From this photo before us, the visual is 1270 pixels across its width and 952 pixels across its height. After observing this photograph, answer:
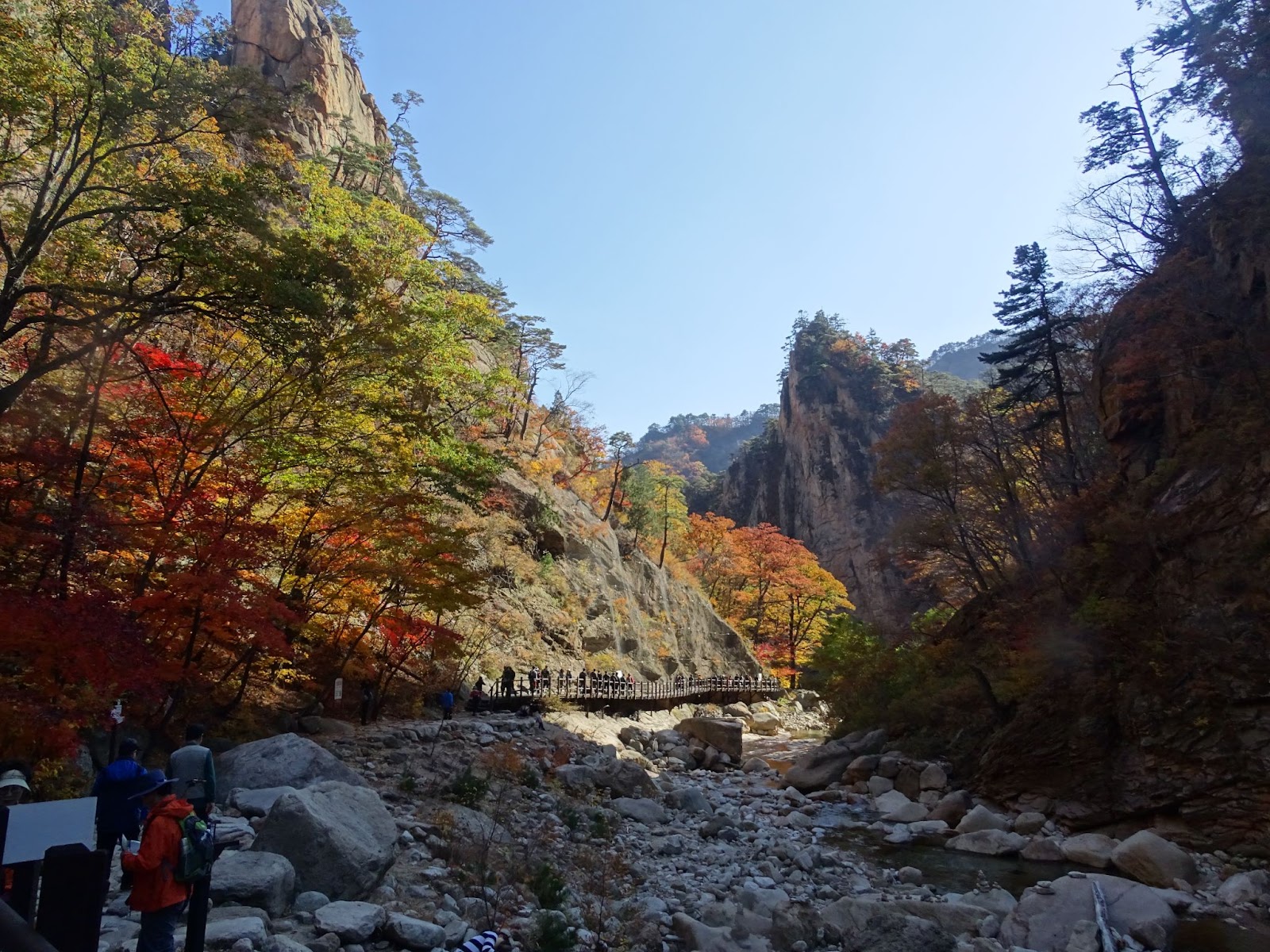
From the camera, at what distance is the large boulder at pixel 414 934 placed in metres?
5.45

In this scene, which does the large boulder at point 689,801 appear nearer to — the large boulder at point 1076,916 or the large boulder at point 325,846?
the large boulder at point 1076,916

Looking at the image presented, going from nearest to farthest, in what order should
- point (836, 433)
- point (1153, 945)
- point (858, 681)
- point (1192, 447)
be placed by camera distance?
point (1153, 945)
point (1192, 447)
point (858, 681)
point (836, 433)

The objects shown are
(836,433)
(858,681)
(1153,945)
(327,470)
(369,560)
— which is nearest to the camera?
(1153,945)

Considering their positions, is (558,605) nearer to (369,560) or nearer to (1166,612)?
(369,560)

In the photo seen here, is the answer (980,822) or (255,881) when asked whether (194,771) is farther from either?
(980,822)

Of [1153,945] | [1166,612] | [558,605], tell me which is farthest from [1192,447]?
[558,605]

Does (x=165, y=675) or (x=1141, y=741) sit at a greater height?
(x=165, y=675)

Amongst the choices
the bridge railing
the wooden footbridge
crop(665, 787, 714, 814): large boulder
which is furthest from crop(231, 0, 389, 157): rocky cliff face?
crop(665, 787, 714, 814): large boulder

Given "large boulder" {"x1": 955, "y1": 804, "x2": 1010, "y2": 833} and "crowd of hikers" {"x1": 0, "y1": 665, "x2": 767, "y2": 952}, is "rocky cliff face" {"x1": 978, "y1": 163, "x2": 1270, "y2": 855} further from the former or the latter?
"crowd of hikers" {"x1": 0, "y1": 665, "x2": 767, "y2": 952}

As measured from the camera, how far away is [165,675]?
8305 mm

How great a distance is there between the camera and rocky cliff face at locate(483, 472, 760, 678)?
27.6 m

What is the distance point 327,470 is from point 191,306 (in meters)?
4.90

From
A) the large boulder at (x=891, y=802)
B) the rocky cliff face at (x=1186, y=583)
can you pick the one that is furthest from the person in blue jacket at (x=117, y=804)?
the rocky cliff face at (x=1186, y=583)

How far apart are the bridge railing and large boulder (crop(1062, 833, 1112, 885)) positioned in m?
13.8
